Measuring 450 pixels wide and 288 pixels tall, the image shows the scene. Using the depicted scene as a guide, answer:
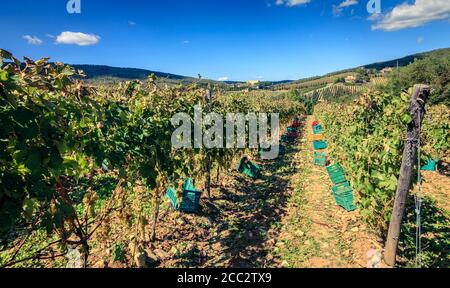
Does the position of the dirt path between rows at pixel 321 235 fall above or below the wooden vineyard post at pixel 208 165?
below

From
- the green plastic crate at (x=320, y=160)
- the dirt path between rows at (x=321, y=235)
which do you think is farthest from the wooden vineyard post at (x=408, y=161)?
the green plastic crate at (x=320, y=160)

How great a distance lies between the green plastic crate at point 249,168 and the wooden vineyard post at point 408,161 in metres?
6.06

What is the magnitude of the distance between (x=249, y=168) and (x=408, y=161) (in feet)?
21.6

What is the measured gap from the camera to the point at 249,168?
10742 millimetres

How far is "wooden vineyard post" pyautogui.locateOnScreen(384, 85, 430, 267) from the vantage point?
4176 millimetres

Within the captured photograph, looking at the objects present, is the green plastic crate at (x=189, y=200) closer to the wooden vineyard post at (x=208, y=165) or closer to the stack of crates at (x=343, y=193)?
the wooden vineyard post at (x=208, y=165)

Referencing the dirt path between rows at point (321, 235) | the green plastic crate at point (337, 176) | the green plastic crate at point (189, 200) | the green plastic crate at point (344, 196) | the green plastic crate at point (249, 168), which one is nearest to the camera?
the dirt path between rows at point (321, 235)

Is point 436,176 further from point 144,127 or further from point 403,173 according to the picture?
point 144,127

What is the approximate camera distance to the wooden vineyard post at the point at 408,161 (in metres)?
4.18
